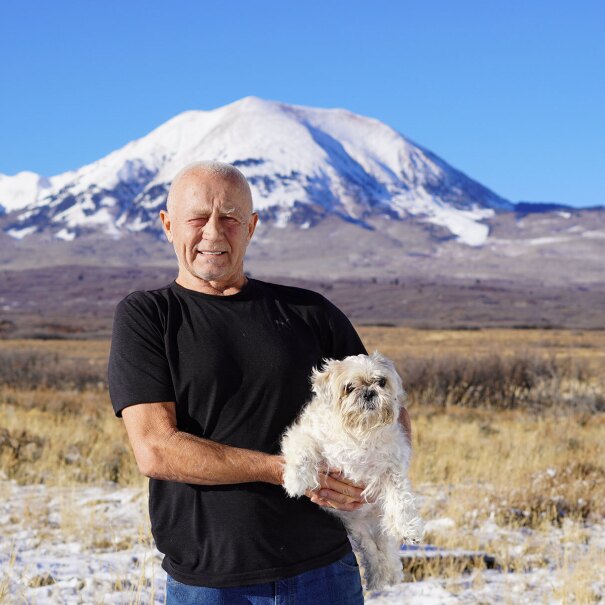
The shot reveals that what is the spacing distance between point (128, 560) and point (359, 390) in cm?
424

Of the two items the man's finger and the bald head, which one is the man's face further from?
the man's finger

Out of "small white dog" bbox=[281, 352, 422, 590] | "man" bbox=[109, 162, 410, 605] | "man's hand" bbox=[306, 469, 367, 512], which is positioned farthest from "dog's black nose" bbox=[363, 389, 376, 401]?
"man's hand" bbox=[306, 469, 367, 512]

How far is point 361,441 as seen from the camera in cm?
360

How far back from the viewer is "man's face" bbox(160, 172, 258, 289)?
11.6ft

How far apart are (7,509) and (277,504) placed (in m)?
6.49

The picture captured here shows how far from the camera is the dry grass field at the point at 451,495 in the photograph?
6574 millimetres

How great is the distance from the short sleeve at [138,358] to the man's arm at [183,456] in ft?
0.15

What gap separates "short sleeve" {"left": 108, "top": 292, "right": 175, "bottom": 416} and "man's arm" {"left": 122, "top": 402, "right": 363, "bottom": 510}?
44mm

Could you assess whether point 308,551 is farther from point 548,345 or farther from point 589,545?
point 548,345

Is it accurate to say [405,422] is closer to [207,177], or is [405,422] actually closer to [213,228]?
[213,228]

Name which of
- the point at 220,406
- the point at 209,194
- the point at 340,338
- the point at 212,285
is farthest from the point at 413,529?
the point at 209,194

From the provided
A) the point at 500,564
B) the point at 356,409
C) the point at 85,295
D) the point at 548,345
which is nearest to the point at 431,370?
the point at 500,564

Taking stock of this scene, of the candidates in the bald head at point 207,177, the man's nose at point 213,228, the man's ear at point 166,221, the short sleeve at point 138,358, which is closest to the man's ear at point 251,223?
the bald head at point 207,177

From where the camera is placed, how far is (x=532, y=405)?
20.8 metres
